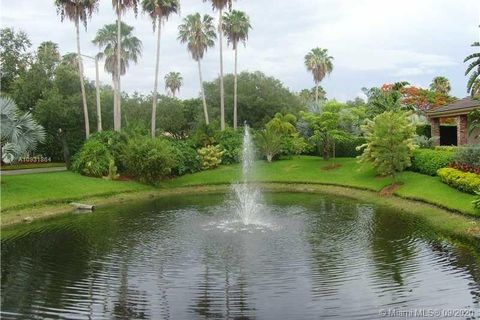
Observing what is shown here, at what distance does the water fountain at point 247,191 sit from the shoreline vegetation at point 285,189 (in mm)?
866

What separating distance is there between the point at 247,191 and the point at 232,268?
66.9 feet

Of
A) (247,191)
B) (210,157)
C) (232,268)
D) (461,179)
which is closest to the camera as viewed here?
(232,268)

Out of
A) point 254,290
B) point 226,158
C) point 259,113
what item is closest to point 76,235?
point 254,290

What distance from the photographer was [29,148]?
→ 2881cm

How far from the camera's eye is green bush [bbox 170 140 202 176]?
1526 inches

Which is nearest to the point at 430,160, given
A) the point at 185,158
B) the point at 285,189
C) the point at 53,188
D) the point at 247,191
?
the point at 285,189

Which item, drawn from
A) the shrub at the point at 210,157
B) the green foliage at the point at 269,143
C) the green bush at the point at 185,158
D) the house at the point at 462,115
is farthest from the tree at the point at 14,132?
the house at the point at 462,115

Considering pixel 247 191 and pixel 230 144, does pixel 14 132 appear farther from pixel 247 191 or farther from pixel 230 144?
pixel 230 144

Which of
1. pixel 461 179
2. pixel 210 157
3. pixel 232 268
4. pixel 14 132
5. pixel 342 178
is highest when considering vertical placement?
pixel 14 132

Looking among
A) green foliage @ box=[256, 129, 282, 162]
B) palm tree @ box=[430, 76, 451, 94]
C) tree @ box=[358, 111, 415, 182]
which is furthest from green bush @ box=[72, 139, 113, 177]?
palm tree @ box=[430, 76, 451, 94]

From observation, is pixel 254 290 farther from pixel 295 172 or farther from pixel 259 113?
pixel 259 113

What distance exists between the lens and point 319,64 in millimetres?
71688

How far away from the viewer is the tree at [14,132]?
27281mm

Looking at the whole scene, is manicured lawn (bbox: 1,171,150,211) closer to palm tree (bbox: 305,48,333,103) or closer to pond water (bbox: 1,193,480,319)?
pond water (bbox: 1,193,480,319)
